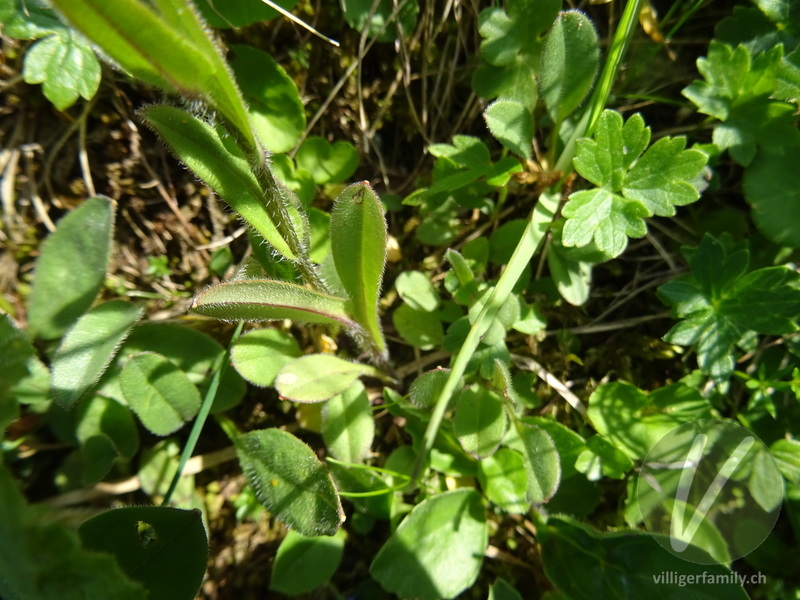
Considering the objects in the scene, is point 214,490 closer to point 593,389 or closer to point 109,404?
point 109,404

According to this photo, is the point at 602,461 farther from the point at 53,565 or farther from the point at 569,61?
the point at 53,565

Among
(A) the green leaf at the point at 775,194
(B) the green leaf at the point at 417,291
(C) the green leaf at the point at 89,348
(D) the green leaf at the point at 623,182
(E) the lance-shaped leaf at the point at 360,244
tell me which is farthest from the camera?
(B) the green leaf at the point at 417,291

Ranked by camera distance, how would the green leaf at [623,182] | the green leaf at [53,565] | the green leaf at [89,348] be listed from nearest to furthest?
the green leaf at [53,565] → the green leaf at [623,182] → the green leaf at [89,348]

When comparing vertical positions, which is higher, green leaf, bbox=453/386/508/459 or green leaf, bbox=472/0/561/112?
green leaf, bbox=472/0/561/112

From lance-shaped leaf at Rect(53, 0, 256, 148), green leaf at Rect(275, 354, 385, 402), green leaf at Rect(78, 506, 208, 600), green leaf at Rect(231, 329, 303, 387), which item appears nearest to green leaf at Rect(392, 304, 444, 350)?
green leaf at Rect(275, 354, 385, 402)

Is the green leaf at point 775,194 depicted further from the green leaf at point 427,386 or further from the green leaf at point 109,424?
the green leaf at point 109,424

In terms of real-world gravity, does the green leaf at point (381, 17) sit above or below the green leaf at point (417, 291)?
above

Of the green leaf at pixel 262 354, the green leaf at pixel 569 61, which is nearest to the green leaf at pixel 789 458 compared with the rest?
the green leaf at pixel 569 61

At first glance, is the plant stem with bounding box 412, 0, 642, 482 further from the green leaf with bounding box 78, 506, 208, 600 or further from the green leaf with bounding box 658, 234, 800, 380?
the green leaf with bounding box 78, 506, 208, 600
